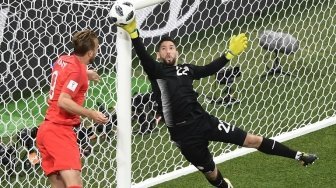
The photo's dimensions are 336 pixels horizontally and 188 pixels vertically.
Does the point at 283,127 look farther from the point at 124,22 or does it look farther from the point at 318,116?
the point at 124,22

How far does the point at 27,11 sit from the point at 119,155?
6.42 ft

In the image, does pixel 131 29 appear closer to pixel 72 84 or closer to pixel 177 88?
pixel 72 84

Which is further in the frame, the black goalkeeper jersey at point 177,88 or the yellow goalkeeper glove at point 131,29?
the black goalkeeper jersey at point 177,88

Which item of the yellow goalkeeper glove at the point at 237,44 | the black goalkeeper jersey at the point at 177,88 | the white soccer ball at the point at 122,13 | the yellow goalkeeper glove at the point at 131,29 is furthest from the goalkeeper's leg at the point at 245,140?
the white soccer ball at the point at 122,13

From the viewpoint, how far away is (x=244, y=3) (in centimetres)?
788

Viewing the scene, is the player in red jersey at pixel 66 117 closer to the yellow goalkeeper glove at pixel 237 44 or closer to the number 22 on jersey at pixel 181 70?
the number 22 on jersey at pixel 181 70

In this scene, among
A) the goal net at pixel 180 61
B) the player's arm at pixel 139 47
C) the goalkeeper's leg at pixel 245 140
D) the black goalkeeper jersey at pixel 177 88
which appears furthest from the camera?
the goal net at pixel 180 61

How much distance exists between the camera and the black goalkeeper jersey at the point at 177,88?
231 inches

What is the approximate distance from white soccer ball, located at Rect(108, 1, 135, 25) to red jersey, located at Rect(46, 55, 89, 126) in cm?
39

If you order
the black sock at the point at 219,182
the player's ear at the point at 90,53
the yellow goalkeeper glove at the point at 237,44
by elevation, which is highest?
the yellow goalkeeper glove at the point at 237,44

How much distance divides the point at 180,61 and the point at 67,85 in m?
2.68

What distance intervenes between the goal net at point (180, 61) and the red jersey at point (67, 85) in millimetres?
883

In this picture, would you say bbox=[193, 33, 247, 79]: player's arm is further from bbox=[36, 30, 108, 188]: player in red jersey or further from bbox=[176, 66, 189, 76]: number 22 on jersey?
bbox=[36, 30, 108, 188]: player in red jersey

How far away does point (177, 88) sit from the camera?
19.3 feet
